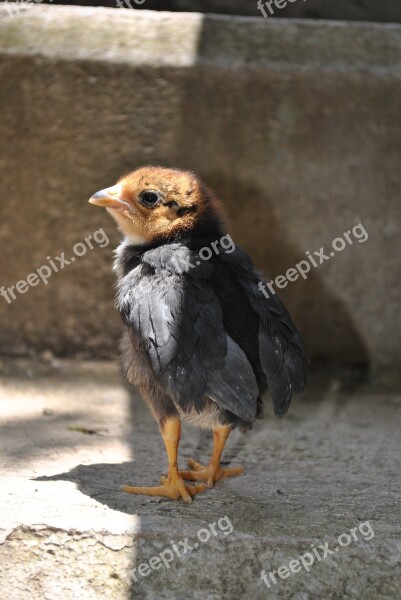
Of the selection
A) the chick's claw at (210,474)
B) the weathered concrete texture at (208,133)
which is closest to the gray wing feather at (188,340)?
the chick's claw at (210,474)

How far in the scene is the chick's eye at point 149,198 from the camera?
3165 millimetres

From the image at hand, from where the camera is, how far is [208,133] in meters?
4.52

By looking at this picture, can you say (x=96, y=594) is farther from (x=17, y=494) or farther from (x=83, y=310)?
(x=83, y=310)

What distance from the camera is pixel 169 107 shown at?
448cm

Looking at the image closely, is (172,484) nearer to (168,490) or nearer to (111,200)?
(168,490)

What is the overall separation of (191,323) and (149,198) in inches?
23.4

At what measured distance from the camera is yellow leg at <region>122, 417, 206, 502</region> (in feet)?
9.64

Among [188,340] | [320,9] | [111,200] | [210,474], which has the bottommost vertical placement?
[210,474]

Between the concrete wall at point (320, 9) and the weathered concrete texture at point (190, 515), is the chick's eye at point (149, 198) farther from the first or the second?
the concrete wall at point (320, 9)

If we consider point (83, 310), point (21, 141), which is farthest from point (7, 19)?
point (83, 310)

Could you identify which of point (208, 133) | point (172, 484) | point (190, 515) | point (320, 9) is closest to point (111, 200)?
point (172, 484)

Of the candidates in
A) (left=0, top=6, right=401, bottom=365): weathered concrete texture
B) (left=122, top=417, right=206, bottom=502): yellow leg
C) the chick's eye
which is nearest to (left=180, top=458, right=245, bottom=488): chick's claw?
(left=122, top=417, right=206, bottom=502): yellow leg

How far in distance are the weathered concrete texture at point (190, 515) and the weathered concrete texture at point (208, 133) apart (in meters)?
1.07

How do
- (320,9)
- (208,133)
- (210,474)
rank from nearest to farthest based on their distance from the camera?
(210,474)
(208,133)
(320,9)
